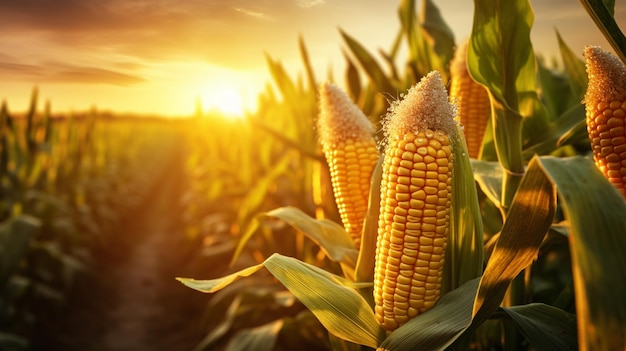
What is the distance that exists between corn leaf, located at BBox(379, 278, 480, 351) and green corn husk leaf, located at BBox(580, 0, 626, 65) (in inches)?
21.1

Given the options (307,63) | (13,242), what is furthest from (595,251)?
(13,242)

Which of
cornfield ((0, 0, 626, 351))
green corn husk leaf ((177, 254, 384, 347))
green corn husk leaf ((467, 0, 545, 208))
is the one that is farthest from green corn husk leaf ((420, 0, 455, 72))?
green corn husk leaf ((177, 254, 384, 347))

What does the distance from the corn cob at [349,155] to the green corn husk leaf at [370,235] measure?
15cm

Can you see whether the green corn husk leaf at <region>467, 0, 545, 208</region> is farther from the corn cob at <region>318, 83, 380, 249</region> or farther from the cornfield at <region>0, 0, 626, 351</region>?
the corn cob at <region>318, 83, 380, 249</region>

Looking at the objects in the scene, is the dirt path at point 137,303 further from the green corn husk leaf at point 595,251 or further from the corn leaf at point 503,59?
the green corn husk leaf at point 595,251

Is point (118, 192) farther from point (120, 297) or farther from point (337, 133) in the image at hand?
point (337, 133)

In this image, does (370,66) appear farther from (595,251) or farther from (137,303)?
(137,303)

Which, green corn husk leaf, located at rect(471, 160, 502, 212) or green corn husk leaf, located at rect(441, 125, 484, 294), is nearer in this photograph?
green corn husk leaf, located at rect(441, 125, 484, 294)

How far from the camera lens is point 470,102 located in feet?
4.80

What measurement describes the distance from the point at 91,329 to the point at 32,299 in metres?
0.63

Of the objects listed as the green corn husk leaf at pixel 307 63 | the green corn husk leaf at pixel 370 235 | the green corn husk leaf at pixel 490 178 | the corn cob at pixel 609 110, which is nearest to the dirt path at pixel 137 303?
the green corn husk leaf at pixel 307 63

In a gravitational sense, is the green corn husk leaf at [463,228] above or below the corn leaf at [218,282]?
above

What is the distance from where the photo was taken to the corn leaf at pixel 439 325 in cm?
100

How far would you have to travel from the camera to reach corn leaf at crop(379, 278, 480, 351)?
999 millimetres
